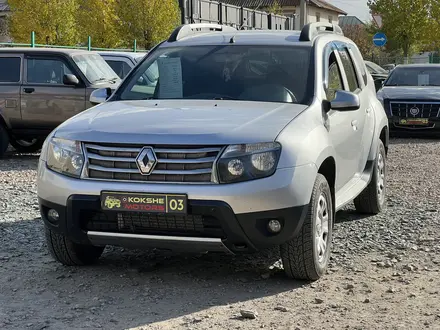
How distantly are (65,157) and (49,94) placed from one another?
719cm

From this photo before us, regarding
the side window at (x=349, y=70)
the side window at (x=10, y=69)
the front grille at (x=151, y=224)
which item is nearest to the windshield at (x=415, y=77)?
the side window at (x=10, y=69)

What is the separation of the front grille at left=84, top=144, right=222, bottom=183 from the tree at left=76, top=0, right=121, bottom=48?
30751 mm

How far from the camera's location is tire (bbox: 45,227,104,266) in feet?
17.4

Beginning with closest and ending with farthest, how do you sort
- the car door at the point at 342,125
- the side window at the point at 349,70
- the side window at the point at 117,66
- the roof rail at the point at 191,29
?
the car door at the point at 342,125 → the roof rail at the point at 191,29 → the side window at the point at 349,70 → the side window at the point at 117,66

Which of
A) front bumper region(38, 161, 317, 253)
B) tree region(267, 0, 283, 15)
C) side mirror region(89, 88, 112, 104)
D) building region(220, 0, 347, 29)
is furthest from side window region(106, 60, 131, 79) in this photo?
building region(220, 0, 347, 29)

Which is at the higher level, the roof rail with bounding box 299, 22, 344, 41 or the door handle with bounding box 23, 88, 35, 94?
the roof rail with bounding box 299, 22, 344, 41

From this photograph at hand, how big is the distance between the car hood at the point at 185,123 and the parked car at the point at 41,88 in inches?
249

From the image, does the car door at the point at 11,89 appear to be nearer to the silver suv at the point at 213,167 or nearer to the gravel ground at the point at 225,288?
the gravel ground at the point at 225,288

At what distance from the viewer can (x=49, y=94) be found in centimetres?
1179

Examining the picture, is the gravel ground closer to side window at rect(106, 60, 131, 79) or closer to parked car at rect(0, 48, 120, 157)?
parked car at rect(0, 48, 120, 157)

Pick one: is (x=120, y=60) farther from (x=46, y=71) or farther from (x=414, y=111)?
(x=414, y=111)

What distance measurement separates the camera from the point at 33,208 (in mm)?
7723

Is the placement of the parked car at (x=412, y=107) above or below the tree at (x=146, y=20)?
below

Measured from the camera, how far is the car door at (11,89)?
11945mm
